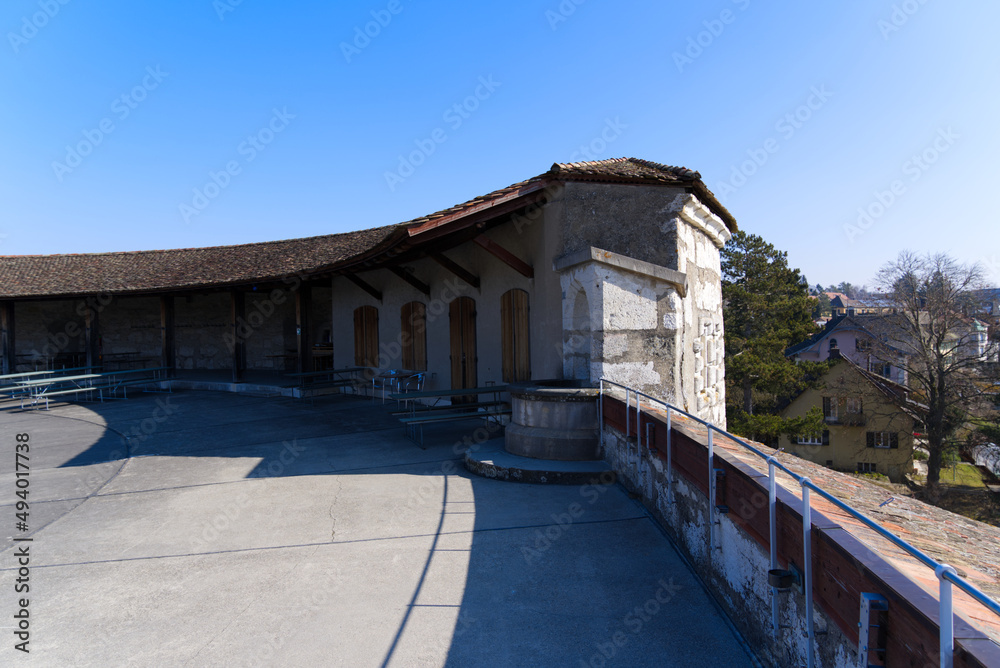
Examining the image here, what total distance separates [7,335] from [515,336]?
16062 millimetres

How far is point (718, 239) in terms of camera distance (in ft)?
27.2

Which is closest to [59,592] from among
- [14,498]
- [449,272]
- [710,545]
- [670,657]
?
[14,498]

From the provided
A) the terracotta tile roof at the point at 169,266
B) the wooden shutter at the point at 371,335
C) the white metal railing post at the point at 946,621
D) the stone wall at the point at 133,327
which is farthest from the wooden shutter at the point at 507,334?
the stone wall at the point at 133,327

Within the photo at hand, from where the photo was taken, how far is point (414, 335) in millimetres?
10898

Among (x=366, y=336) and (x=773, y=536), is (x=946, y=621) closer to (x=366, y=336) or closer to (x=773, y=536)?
(x=773, y=536)

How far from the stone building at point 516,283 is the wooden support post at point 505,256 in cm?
2

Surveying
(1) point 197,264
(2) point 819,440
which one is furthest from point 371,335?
(2) point 819,440

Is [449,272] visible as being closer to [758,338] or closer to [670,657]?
[670,657]

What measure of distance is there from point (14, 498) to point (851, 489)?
7.36 meters

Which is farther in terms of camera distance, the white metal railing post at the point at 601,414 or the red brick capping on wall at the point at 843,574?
the white metal railing post at the point at 601,414

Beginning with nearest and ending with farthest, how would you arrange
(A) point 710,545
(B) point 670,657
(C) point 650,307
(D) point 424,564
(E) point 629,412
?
(B) point 670,657
(A) point 710,545
(D) point 424,564
(E) point 629,412
(C) point 650,307

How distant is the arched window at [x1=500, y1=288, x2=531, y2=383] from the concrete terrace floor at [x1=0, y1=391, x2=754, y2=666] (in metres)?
2.27

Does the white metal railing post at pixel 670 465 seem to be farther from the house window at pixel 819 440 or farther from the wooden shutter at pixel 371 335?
the house window at pixel 819 440

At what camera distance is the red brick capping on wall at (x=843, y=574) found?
138 centimetres
